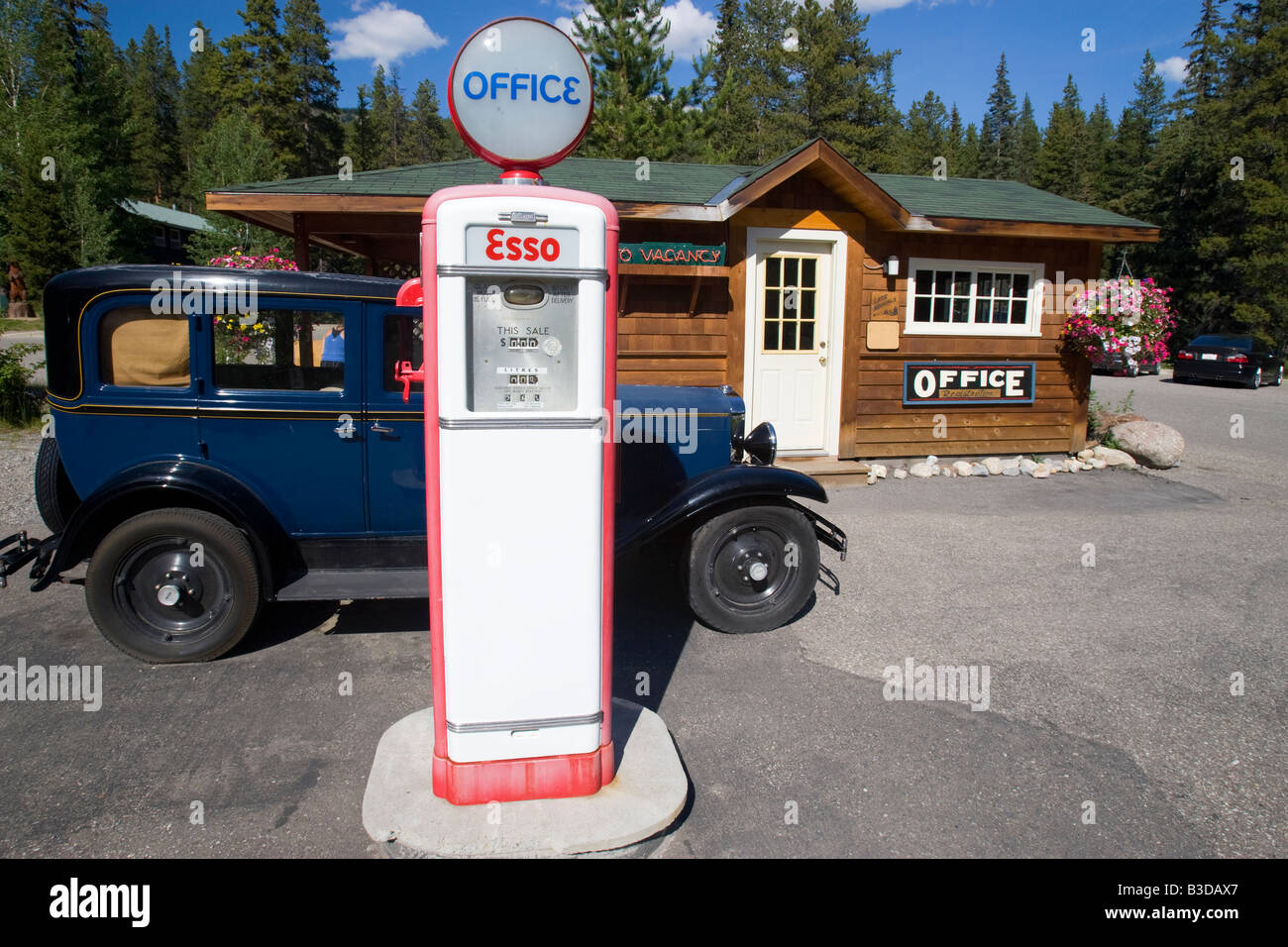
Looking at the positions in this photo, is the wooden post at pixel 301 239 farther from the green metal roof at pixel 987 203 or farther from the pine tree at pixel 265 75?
the pine tree at pixel 265 75

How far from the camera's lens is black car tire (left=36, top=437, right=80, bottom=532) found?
4402mm

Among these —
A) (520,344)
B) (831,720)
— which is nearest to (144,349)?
(520,344)

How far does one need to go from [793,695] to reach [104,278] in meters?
4.25

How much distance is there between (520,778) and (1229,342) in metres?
26.4

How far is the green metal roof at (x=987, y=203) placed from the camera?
361 inches

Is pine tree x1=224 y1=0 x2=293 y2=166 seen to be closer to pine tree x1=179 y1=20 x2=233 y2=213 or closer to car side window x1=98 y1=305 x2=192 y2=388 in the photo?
pine tree x1=179 y1=20 x2=233 y2=213

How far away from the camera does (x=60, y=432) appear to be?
4.21 m

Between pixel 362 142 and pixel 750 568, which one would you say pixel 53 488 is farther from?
pixel 362 142

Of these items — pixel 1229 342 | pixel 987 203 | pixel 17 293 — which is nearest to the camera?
pixel 987 203

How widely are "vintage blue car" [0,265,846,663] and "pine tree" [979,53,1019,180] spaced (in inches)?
2840

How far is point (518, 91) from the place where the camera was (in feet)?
9.14

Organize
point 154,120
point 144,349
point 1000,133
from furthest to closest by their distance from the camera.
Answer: point 1000,133 < point 154,120 < point 144,349
